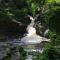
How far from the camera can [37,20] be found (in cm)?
3825

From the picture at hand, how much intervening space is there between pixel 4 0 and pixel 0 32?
11.6 m

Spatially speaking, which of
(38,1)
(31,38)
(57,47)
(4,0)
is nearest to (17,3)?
(4,0)

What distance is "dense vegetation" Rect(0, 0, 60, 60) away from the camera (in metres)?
12.6

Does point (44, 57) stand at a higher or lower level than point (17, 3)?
higher

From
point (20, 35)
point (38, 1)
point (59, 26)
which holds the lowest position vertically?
point (20, 35)

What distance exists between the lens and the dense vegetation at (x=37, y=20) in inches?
497

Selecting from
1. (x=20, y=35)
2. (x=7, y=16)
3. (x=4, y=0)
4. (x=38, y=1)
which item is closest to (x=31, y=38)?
(x=20, y=35)

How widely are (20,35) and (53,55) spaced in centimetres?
2204

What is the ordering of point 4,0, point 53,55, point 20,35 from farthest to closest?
point 4,0 < point 20,35 < point 53,55

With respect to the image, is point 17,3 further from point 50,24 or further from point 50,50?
point 50,50

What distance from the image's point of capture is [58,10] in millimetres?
16906

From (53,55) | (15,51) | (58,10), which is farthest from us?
(58,10)

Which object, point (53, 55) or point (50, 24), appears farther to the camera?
point (50, 24)

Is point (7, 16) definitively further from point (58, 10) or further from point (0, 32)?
point (58, 10)
